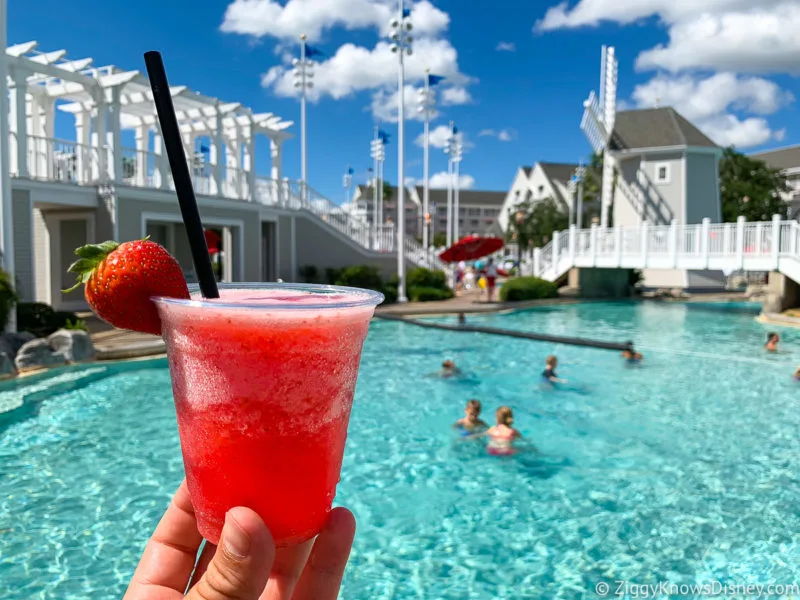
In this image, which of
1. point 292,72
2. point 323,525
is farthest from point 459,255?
point 323,525

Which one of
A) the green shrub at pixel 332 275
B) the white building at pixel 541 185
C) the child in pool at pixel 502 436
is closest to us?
the child in pool at pixel 502 436

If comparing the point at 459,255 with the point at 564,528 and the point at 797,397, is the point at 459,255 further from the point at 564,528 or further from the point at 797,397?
the point at 564,528

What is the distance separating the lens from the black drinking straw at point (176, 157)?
1.32 m

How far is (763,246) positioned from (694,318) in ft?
10.2

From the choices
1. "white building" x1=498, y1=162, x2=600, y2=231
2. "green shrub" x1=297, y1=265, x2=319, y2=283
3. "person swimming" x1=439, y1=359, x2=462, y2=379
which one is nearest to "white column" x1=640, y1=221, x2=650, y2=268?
"green shrub" x1=297, y1=265, x2=319, y2=283

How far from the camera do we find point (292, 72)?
2584cm

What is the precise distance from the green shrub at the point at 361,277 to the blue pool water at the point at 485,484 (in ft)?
33.6

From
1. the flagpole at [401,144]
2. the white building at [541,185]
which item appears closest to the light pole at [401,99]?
the flagpole at [401,144]

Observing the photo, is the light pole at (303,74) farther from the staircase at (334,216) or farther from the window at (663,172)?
the window at (663,172)

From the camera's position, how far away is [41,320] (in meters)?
12.4

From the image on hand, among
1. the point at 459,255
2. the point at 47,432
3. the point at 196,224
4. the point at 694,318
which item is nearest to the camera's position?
the point at 196,224

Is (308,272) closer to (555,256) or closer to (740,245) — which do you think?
(555,256)

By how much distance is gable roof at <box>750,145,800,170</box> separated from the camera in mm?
54981

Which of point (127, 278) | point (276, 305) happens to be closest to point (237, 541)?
point (276, 305)
